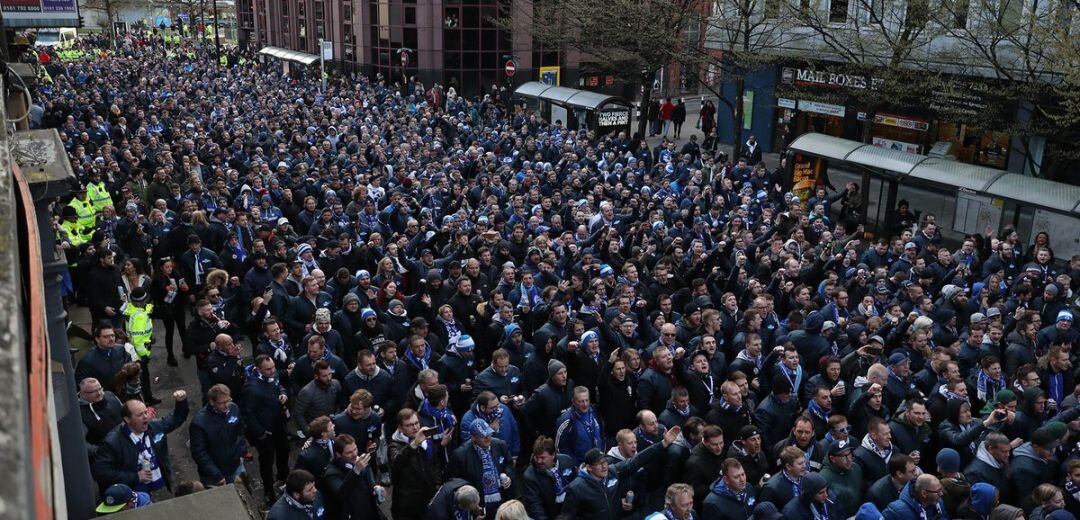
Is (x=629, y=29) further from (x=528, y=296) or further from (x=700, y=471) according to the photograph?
(x=700, y=471)

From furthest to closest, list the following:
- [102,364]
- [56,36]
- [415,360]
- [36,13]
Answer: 1. [56,36]
2. [36,13]
3. [415,360]
4. [102,364]

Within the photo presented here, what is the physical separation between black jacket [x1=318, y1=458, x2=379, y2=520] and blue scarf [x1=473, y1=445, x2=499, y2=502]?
2.82 ft

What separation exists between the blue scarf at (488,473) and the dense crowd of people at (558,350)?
0.04ft

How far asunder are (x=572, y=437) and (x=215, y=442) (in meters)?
2.99

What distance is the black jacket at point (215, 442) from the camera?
7.15m

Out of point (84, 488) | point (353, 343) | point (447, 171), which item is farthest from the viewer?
point (447, 171)

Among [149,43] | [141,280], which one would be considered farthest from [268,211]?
[149,43]

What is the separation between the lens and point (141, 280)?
1054 centimetres

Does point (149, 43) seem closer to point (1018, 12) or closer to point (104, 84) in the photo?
point (104, 84)

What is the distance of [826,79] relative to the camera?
78.3ft

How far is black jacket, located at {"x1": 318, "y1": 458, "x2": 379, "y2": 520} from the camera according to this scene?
6.56 metres

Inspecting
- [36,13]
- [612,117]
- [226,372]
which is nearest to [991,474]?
[226,372]

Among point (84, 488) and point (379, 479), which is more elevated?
point (84, 488)

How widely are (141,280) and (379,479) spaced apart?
4222 mm
